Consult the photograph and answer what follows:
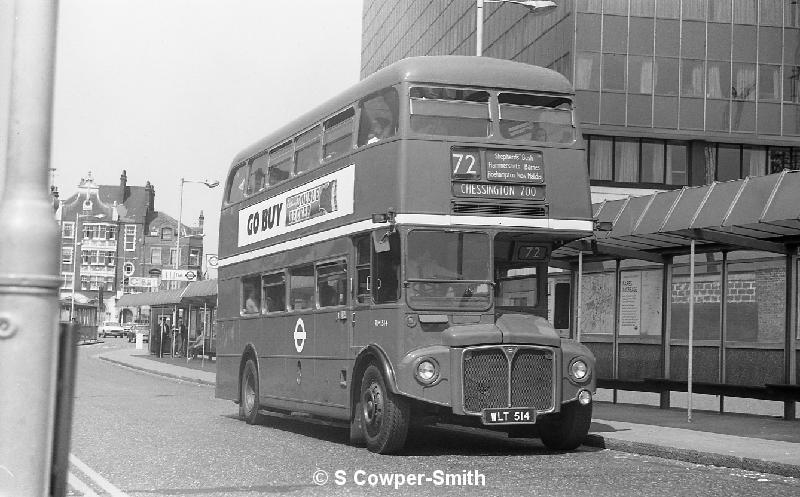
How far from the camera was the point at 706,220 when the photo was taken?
56.1 ft

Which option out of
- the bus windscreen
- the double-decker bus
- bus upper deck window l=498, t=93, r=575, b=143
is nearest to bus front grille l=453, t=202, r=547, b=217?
the double-decker bus

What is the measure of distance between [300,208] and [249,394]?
379 centimetres

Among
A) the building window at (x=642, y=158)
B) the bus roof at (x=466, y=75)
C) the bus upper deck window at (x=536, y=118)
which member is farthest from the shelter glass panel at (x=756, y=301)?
the building window at (x=642, y=158)

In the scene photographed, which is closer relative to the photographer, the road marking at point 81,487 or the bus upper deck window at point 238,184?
the road marking at point 81,487

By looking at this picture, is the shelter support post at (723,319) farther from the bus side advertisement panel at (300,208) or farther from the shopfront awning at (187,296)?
the shopfront awning at (187,296)

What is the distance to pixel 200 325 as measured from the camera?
180 feet

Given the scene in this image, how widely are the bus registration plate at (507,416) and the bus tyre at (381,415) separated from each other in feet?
2.79

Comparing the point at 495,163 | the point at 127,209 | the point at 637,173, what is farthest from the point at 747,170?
the point at 127,209

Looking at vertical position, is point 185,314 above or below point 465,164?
below

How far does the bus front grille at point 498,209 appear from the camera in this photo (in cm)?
1374

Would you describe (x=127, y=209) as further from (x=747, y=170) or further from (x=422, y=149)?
(x=422, y=149)

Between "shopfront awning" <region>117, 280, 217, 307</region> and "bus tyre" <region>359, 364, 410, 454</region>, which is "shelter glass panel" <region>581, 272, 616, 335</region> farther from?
"shopfront awning" <region>117, 280, 217, 307</region>

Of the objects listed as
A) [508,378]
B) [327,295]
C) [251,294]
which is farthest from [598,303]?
[508,378]

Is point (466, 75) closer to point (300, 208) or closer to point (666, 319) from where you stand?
point (300, 208)
